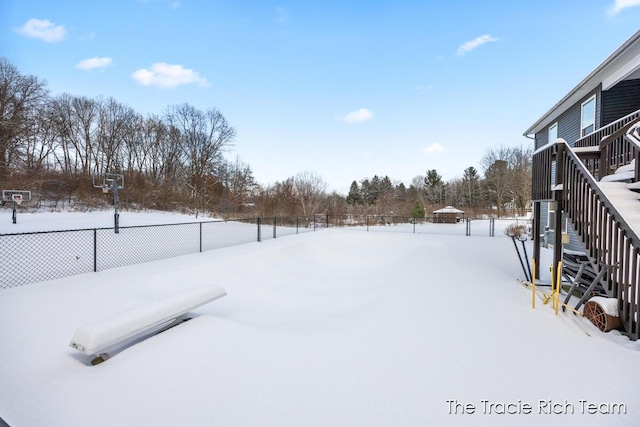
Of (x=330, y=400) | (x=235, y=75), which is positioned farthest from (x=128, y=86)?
(x=330, y=400)

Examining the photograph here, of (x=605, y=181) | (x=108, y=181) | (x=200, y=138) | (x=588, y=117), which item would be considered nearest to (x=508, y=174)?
(x=588, y=117)

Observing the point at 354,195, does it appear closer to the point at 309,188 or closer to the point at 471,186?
the point at 309,188

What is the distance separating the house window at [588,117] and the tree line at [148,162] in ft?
51.2

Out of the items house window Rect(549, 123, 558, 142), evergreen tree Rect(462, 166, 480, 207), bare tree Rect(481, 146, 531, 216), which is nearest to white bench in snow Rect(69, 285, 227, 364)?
house window Rect(549, 123, 558, 142)

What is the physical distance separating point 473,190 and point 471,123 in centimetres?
2702

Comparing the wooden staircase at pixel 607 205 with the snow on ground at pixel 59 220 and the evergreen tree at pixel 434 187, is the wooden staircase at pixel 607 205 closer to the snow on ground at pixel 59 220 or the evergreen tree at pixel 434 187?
the snow on ground at pixel 59 220

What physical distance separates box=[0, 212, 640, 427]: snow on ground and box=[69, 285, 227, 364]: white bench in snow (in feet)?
0.55

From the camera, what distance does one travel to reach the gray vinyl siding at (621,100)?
6.71 m

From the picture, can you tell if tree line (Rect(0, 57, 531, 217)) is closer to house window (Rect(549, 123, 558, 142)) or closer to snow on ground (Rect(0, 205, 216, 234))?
snow on ground (Rect(0, 205, 216, 234))

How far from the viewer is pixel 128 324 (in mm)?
2336

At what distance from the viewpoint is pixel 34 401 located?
181 cm

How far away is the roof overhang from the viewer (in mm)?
5555

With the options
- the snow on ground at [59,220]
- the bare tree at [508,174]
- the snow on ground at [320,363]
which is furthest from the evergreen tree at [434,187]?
the snow on ground at [320,363]

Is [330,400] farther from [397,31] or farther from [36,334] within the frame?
[397,31]
